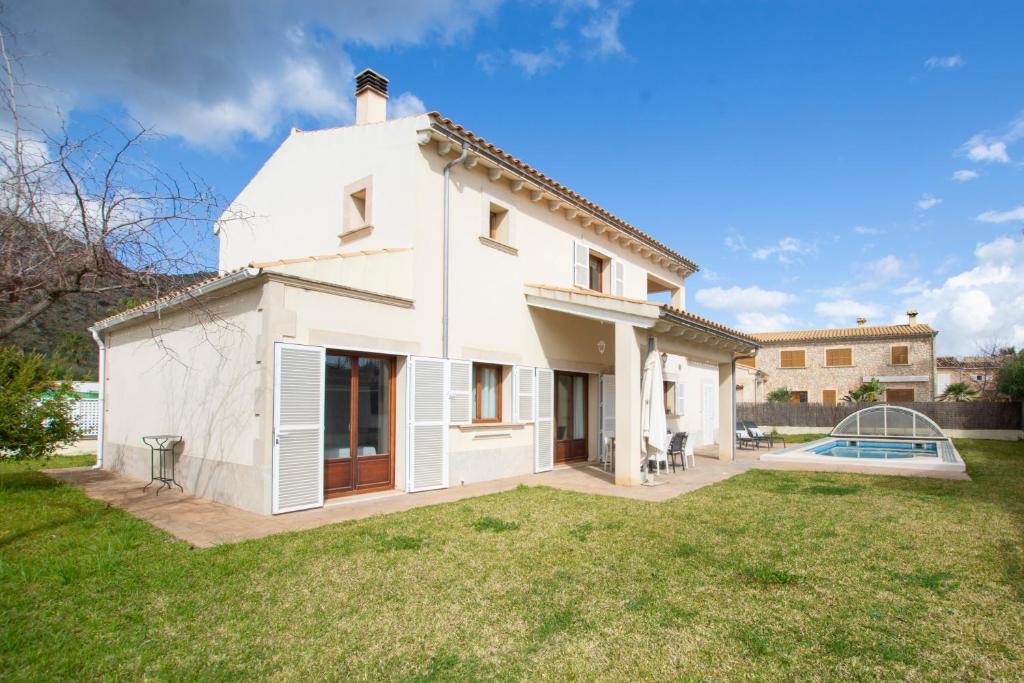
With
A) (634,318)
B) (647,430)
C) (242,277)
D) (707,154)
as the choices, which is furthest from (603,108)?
(242,277)

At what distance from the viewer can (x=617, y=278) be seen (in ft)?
47.4

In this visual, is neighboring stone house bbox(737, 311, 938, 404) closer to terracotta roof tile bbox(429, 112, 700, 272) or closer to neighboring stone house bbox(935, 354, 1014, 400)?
neighboring stone house bbox(935, 354, 1014, 400)

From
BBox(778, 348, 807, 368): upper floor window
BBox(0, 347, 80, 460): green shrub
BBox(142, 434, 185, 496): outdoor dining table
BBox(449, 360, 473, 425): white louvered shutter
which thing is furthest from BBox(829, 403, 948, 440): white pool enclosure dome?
BBox(0, 347, 80, 460): green shrub

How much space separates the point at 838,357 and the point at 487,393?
33.1m

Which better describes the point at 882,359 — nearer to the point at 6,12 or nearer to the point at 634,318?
the point at 634,318

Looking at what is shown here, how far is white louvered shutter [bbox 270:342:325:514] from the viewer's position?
6.96 meters

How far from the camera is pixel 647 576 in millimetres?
4723

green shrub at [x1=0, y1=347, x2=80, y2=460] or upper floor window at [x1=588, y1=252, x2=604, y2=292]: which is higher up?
upper floor window at [x1=588, y1=252, x2=604, y2=292]

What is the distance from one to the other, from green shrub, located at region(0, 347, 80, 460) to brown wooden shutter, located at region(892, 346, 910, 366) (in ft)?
131

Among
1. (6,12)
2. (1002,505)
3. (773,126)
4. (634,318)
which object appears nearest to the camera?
(6,12)

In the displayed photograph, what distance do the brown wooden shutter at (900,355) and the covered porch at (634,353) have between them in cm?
2309

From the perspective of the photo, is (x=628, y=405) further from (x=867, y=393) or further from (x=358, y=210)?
(x=867, y=393)

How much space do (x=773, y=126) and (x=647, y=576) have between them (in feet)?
39.0

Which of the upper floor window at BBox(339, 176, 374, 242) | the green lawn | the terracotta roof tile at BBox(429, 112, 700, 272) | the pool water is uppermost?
the terracotta roof tile at BBox(429, 112, 700, 272)
